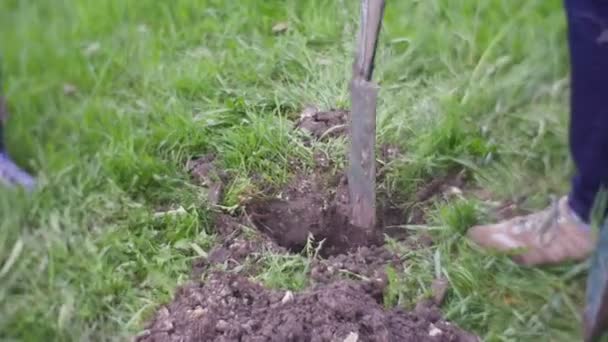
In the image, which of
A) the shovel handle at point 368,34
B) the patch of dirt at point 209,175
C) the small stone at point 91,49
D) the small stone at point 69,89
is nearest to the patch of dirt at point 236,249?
the patch of dirt at point 209,175

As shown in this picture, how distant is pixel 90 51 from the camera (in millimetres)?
3232

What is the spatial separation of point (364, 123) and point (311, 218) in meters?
0.41

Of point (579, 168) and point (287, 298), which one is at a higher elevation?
point (579, 168)

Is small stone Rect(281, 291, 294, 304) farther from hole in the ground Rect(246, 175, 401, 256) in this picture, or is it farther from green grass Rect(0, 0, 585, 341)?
hole in the ground Rect(246, 175, 401, 256)

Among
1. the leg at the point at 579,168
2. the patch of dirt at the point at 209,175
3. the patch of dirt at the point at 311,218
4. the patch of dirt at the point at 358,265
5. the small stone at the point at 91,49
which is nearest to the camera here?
the leg at the point at 579,168

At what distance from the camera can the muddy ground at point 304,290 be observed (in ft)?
6.77

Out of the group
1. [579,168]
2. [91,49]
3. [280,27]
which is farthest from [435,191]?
[91,49]

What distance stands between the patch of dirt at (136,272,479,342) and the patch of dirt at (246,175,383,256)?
259 millimetres

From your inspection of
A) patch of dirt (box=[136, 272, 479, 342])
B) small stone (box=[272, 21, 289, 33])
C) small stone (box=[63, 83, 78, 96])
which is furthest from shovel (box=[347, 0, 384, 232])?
small stone (box=[63, 83, 78, 96])

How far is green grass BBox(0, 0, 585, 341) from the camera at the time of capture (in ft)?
7.44

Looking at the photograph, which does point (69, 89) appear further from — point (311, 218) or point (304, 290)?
point (304, 290)

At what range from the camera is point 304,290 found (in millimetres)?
2223

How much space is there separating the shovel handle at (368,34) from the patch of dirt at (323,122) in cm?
55

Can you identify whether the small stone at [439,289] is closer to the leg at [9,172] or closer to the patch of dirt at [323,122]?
the patch of dirt at [323,122]
